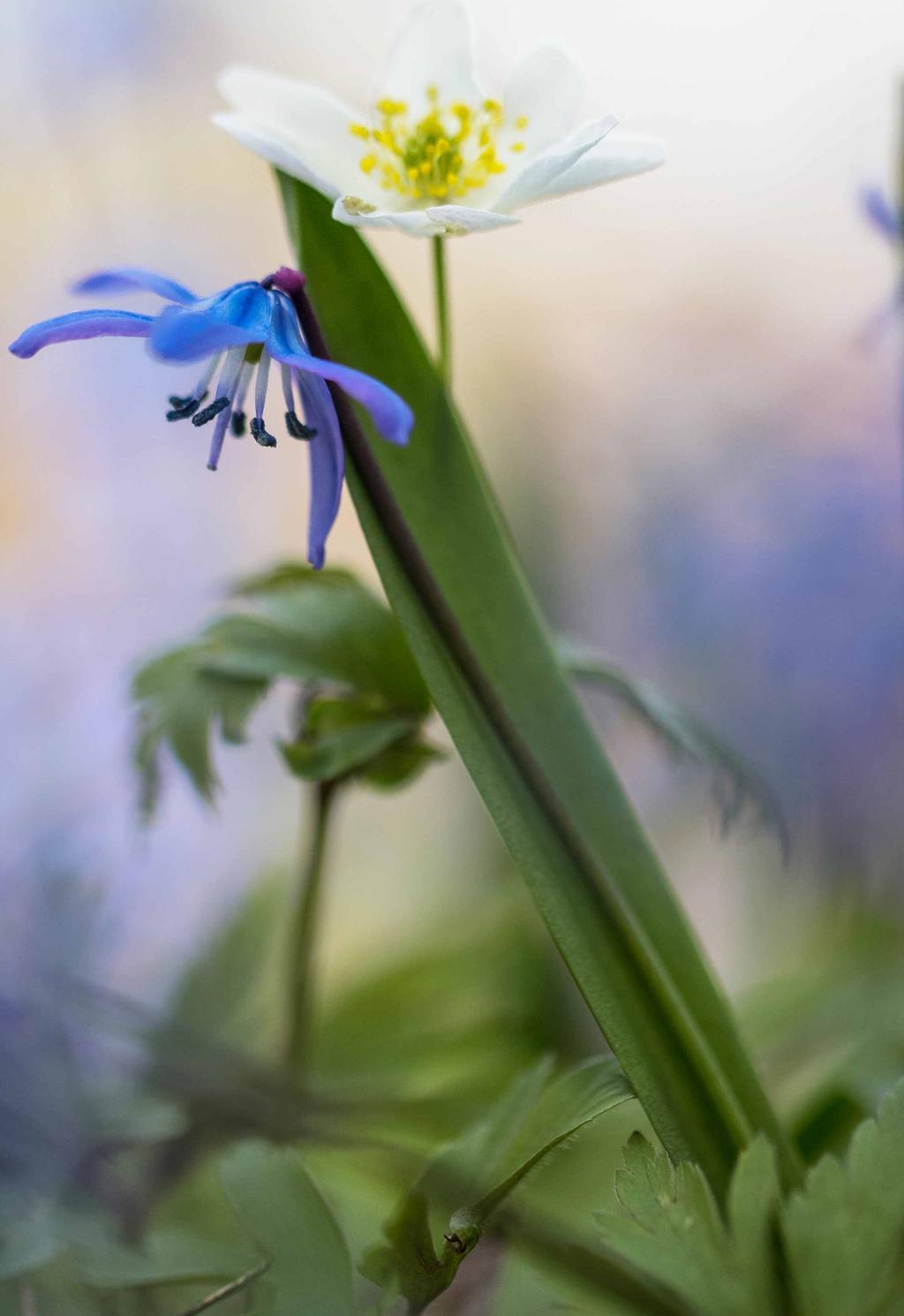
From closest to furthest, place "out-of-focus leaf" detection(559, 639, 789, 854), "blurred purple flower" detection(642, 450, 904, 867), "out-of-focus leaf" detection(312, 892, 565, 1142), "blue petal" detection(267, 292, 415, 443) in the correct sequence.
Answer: "blue petal" detection(267, 292, 415, 443) → "out-of-focus leaf" detection(559, 639, 789, 854) → "out-of-focus leaf" detection(312, 892, 565, 1142) → "blurred purple flower" detection(642, 450, 904, 867)

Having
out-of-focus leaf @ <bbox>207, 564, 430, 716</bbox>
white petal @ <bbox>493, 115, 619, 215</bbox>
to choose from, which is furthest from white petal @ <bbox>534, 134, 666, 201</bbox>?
out-of-focus leaf @ <bbox>207, 564, 430, 716</bbox>

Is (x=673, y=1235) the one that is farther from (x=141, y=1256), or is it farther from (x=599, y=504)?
(x=599, y=504)

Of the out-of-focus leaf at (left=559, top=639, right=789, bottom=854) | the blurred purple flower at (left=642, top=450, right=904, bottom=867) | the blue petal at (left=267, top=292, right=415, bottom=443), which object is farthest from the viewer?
the blurred purple flower at (left=642, top=450, right=904, bottom=867)

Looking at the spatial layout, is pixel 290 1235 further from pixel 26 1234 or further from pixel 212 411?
pixel 212 411

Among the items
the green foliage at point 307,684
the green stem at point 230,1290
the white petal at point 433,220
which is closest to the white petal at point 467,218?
the white petal at point 433,220

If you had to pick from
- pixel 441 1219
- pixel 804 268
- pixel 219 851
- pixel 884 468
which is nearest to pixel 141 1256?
pixel 441 1219

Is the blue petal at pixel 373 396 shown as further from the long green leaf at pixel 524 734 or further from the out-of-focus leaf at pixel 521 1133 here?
the out-of-focus leaf at pixel 521 1133

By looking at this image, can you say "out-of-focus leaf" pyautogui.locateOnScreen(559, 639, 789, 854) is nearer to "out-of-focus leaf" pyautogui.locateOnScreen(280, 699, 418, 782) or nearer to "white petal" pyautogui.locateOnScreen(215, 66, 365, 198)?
"out-of-focus leaf" pyautogui.locateOnScreen(280, 699, 418, 782)
